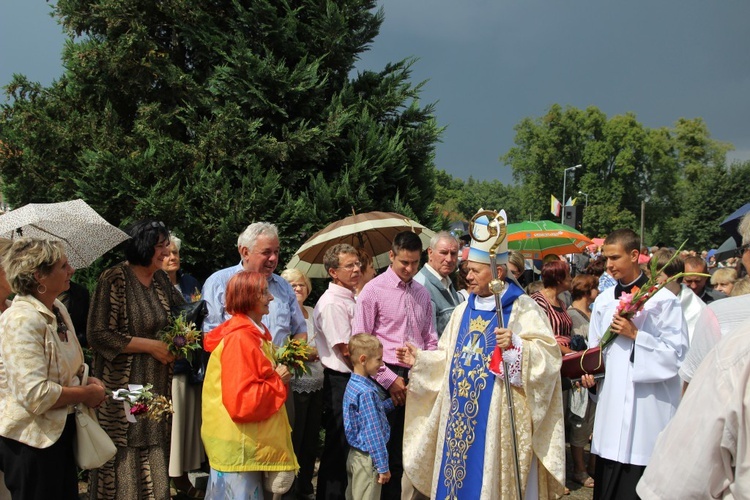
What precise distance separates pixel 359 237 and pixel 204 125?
1.97 m

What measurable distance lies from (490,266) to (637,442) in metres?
1.48

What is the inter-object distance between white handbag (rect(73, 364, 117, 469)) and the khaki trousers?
66.7 inches

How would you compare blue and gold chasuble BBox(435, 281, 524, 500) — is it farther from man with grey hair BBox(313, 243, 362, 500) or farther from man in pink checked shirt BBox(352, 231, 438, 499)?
man with grey hair BBox(313, 243, 362, 500)

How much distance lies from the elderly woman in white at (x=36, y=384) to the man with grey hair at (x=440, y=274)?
3.15 metres

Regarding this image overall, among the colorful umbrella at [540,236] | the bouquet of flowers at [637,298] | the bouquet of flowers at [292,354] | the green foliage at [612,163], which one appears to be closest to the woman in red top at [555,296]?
the bouquet of flowers at [637,298]

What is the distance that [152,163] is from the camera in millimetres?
6727

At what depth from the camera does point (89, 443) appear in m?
3.68

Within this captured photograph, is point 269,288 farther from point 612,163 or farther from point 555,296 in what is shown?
point 612,163

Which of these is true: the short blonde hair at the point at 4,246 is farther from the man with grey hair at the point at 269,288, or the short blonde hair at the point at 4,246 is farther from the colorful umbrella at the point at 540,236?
the colorful umbrella at the point at 540,236

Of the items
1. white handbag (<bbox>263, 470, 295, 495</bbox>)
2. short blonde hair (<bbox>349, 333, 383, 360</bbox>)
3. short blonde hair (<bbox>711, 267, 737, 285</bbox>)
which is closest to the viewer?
white handbag (<bbox>263, 470, 295, 495</bbox>)

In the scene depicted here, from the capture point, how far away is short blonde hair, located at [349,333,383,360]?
190 inches

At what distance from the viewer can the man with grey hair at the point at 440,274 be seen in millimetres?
6062

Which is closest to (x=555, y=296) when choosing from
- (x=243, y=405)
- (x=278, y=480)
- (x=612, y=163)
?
(x=278, y=480)

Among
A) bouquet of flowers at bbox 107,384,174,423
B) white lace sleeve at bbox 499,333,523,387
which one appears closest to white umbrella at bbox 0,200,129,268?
bouquet of flowers at bbox 107,384,174,423
